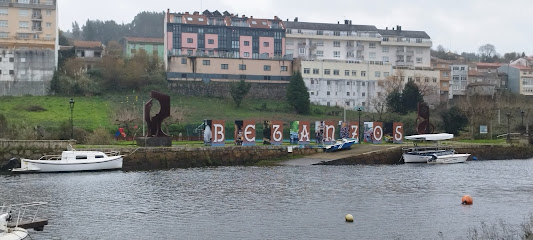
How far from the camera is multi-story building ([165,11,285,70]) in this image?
429ft

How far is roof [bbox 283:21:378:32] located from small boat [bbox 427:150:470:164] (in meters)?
71.2

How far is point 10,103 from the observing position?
105 metres

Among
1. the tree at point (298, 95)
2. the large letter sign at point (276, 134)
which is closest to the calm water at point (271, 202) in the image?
the large letter sign at point (276, 134)

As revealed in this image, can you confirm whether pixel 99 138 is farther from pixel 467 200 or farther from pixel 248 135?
pixel 467 200

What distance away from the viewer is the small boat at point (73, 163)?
61.2 m

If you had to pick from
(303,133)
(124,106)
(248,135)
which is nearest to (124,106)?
(124,106)

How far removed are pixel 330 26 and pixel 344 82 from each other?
69.5 feet

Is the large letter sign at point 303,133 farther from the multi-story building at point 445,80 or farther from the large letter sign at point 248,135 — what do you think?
Result: the multi-story building at point 445,80

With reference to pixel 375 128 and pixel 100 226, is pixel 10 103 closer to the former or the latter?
pixel 375 128

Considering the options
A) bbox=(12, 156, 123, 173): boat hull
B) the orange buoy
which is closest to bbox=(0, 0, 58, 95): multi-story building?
bbox=(12, 156, 123, 173): boat hull

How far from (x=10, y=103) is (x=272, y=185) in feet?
213

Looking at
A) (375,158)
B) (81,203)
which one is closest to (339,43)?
(375,158)

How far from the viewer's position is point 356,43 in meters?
146

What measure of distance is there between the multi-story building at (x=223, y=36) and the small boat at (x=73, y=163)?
65817mm
